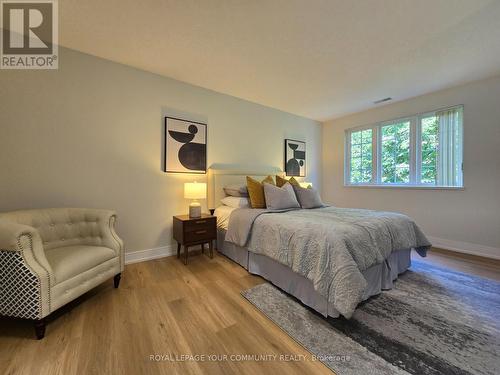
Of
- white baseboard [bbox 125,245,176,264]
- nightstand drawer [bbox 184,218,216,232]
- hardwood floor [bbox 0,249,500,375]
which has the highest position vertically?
nightstand drawer [bbox 184,218,216,232]

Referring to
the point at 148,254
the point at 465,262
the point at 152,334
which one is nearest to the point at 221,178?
the point at 148,254

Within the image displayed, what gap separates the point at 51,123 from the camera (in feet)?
7.07

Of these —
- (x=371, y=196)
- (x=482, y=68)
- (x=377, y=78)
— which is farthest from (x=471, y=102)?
(x=371, y=196)

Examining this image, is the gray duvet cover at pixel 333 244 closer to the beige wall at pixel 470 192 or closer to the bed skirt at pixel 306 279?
the bed skirt at pixel 306 279

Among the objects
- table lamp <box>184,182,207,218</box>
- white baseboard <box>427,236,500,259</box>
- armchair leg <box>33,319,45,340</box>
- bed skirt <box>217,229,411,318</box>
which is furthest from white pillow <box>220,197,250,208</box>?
white baseboard <box>427,236,500,259</box>

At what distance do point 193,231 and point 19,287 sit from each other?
149 centimetres

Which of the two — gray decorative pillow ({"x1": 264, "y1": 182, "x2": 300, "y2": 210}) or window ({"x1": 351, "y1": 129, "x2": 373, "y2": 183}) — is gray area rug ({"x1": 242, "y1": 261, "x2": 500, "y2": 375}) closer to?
gray decorative pillow ({"x1": 264, "y1": 182, "x2": 300, "y2": 210})

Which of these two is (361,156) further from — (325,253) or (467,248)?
(325,253)

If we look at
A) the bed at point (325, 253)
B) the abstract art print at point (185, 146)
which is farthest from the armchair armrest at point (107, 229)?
the bed at point (325, 253)

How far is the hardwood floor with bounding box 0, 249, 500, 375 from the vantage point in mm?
1179

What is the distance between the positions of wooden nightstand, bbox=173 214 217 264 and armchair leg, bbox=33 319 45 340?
132cm

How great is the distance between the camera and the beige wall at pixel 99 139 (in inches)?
79.8

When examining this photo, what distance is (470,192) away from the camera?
303 centimetres

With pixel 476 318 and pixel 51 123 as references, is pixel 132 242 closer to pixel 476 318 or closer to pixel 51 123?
pixel 51 123
